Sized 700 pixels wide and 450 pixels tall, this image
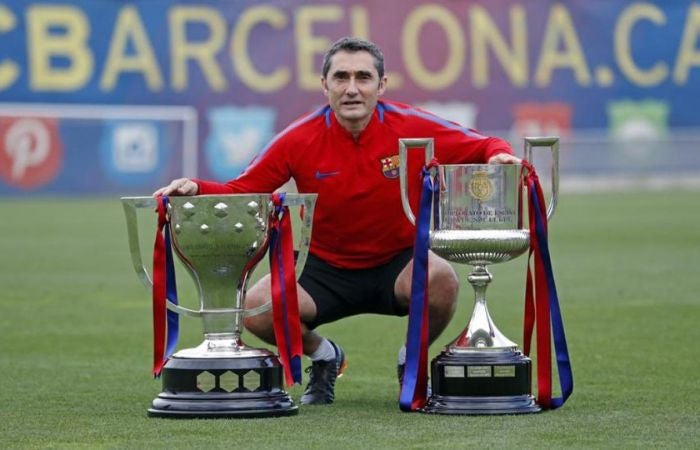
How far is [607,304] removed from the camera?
1009cm

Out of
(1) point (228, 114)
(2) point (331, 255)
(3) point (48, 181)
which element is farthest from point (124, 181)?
(2) point (331, 255)

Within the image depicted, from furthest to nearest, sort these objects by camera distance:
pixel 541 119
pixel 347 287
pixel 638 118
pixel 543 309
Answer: pixel 638 118 → pixel 541 119 → pixel 347 287 → pixel 543 309

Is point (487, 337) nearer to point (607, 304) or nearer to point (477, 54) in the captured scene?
point (607, 304)

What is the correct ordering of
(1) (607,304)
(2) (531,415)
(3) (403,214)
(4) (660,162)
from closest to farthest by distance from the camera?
(2) (531,415), (3) (403,214), (1) (607,304), (4) (660,162)

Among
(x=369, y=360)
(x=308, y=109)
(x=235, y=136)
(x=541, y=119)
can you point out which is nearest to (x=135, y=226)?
(x=369, y=360)

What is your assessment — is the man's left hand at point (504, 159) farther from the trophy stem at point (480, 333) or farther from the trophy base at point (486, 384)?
the trophy base at point (486, 384)

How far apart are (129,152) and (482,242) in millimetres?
20027

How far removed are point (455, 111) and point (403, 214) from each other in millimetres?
24131

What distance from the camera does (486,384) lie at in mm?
5562

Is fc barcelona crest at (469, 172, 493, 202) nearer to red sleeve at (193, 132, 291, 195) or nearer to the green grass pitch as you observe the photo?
the green grass pitch

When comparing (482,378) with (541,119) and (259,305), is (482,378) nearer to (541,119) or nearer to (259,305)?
(259,305)

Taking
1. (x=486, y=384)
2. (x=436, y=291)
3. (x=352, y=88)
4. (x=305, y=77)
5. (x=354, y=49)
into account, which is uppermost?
(x=305, y=77)

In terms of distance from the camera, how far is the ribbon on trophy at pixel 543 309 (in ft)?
18.4

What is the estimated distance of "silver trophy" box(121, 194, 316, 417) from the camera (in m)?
5.51
